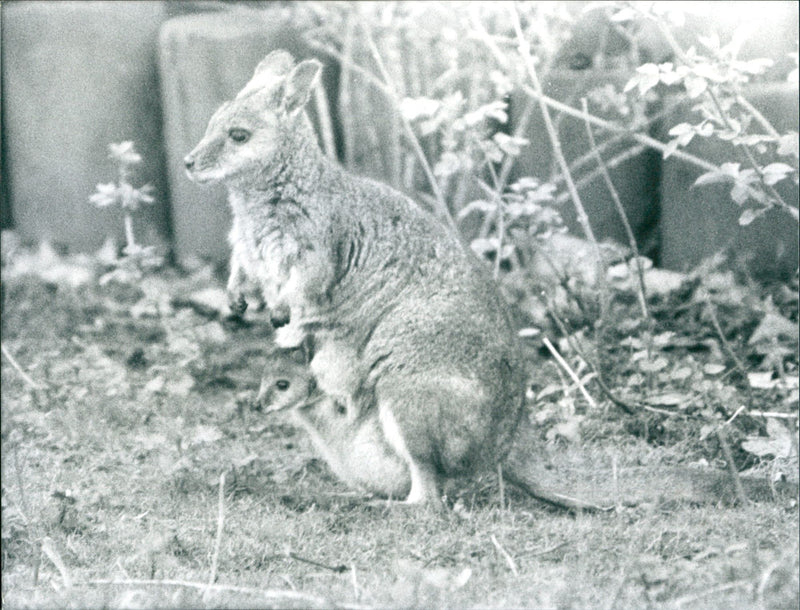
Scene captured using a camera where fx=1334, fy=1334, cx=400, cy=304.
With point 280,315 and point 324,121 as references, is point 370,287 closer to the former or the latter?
point 280,315

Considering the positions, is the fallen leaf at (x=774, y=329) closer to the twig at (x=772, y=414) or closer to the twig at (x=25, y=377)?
the twig at (x=772, y=414)

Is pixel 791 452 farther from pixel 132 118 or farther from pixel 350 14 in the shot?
pixel 132 118

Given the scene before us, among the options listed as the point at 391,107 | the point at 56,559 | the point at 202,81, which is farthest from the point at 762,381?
the point at 202,81

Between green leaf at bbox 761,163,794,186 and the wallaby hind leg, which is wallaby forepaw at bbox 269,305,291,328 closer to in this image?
the wallaby hind leg

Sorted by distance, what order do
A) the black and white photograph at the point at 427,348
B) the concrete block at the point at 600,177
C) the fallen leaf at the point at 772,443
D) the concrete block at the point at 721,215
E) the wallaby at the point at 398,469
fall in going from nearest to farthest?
the black and white photograph at the point at 427,348 → the wallaby at the point at 398,469 → the fallen leaf at the point at 772,443 → the concrete block at the point at 721,215 → the concrete block at the point at 600,177

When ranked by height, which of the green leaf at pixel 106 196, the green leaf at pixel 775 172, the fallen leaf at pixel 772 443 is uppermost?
the green leaf at pixel 775 172

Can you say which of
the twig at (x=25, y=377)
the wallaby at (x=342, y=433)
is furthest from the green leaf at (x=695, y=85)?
the twig at (x=25, y=377)
